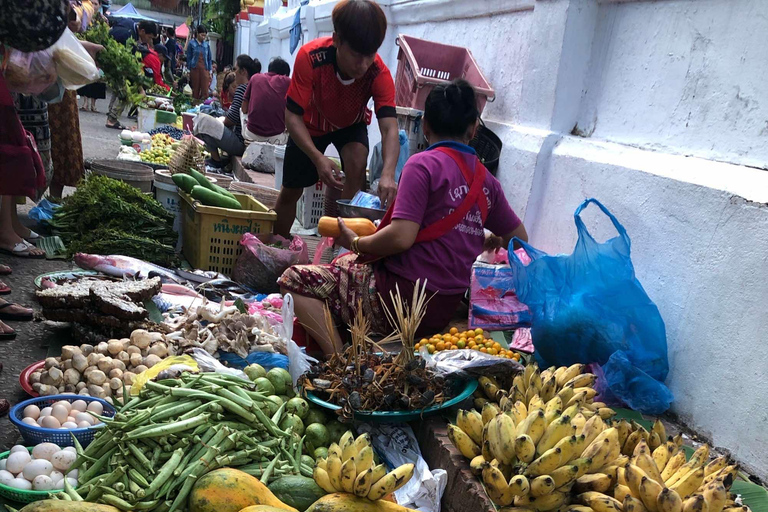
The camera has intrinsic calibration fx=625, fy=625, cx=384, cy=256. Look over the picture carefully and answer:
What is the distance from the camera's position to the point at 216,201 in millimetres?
5492

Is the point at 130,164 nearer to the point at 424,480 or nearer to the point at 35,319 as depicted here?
the point at 35,319

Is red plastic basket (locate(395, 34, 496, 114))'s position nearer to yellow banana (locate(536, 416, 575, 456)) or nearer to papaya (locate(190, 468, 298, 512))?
yellow banana (locate(536, 416, 575, 456))

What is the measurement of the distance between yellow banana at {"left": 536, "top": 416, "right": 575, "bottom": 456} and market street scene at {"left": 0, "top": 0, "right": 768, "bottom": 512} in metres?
0.01

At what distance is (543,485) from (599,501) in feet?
0.71

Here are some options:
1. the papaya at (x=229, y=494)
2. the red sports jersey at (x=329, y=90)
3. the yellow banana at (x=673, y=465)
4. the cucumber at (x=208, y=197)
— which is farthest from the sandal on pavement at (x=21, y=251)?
the yellow banana at (x=673, y=465)

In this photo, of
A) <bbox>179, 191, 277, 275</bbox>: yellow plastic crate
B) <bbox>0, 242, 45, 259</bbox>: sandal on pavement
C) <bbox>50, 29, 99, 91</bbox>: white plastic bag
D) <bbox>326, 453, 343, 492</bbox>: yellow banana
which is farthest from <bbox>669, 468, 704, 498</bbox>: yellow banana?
<bbox>0, 242, 45, 259</bbox>: sandal on pavement

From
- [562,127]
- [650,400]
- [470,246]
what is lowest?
[650,400]

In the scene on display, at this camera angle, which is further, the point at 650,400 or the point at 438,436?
the point at 650,400

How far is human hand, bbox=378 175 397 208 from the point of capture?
4449 millimetres

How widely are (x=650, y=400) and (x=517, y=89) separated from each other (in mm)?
3058

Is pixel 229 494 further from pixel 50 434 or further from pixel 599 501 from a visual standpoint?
Answer: pixel 599 501

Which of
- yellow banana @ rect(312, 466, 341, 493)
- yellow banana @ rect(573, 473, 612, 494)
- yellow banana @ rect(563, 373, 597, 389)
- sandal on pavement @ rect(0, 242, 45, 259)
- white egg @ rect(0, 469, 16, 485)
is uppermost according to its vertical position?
yellow banana @ rect(563, 373, 597, 389)

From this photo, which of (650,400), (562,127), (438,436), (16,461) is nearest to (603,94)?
(562,127)

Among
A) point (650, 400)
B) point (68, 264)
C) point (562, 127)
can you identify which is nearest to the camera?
point (650, 400)
